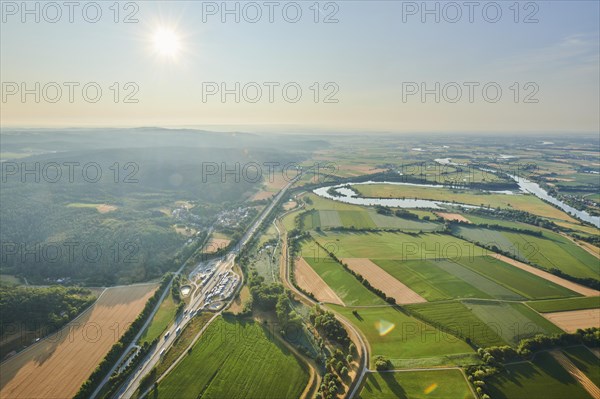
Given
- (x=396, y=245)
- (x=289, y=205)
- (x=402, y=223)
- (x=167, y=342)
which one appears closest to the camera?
(x=167, y=342)

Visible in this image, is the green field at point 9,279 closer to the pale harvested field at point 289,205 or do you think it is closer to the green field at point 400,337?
the green field at point 400,337

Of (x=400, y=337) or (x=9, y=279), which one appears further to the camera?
(x=9, y=279)

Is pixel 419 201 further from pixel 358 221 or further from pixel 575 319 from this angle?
pixel 575 319

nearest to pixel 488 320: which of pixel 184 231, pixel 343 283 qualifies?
pixel 343 283

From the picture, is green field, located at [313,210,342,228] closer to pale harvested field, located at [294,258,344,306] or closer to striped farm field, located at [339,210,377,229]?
striped farm field, located at [339,210,377,229]

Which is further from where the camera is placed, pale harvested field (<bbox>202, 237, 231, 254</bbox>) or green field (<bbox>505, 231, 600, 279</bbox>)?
pale harvested field (<bbox>202, 237, 231, 254</bbox>)

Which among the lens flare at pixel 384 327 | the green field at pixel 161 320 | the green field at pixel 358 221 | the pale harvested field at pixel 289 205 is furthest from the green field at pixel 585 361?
the pale harvested field at pixel 289 205

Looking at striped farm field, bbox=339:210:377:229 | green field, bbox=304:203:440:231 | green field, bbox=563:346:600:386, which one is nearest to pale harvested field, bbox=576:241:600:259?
green field, bbox=304:203:440:231
